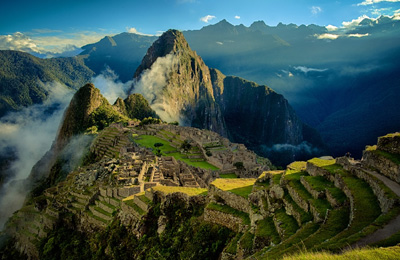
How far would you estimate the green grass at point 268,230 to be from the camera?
37.4 feet

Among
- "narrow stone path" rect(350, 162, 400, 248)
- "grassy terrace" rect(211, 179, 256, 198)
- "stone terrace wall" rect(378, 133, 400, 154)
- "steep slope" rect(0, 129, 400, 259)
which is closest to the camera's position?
"narrow stone path" rect(350, 162, 400, 248)

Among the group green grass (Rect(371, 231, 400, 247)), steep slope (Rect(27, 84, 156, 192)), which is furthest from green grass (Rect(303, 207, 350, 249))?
steep slope (Rect(27, 84, 156, 192))

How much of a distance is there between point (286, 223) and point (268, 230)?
0.81 meters

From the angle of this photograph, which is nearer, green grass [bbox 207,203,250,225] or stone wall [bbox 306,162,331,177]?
green grass [bbox 207,203,250,225]

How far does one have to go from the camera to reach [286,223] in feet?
39.9

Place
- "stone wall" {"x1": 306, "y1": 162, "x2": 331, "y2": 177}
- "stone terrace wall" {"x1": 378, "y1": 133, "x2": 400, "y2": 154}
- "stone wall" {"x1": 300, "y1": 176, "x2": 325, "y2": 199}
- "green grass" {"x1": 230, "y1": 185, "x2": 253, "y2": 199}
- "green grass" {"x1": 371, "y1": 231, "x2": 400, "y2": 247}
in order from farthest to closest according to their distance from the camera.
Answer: "stone wall" {"x1": 306, "y1": 162, "x2": 331, "y2": 177}, "green grass" {"x1": 230, "y1": 185, "x2": 253, "y2": 199}, "stone terrace wall" {"x1": 378, "y1": 133, "x2": 400, "y2": 154}, "stone wall" {"x1": 300, "y1": 176, "x2": 325, "y2": 199}, "green grass" {"x1": 371, "y1": 231, "x2": 400, "y2": 247}

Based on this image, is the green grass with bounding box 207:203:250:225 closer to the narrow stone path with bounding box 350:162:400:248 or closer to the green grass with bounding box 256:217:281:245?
the green grass with bounding box 256:217:281:245

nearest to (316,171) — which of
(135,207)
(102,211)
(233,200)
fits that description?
(233,200)

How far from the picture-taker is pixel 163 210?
1725 cm

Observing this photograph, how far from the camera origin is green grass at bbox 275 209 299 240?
36.8 ft

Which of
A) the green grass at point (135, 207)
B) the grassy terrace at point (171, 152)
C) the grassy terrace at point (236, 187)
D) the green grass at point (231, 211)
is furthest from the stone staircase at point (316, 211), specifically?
the grassy terrace at point (171, 152)

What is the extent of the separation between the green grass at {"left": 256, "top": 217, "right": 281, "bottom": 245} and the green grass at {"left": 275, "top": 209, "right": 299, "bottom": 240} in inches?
13.4

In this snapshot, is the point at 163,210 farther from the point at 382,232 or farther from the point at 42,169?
the point at 42,169

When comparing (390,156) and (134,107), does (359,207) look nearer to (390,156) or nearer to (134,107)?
(390,156)
